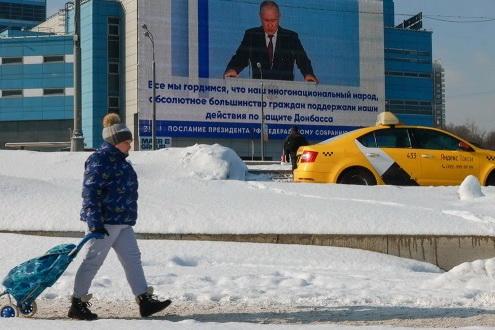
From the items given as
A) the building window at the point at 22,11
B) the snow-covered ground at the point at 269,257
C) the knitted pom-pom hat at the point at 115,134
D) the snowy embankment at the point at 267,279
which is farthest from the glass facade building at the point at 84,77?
the knitted pom-pom hat at the point at 115,134

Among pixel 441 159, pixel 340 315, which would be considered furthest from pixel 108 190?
pixel 441 159

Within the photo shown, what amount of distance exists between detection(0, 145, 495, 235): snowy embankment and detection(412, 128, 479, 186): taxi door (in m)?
0.96

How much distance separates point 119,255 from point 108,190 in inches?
20.9

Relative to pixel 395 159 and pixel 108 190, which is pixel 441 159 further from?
pixel 108 190

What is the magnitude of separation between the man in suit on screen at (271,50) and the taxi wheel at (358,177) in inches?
2313

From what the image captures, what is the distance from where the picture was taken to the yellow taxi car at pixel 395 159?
11477mm

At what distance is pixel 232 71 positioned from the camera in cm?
6925

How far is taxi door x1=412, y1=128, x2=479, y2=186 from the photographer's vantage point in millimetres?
11773

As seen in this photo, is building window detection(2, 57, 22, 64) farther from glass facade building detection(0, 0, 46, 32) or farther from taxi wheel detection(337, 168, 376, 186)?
taxi wheel detection(337, 168, 376, 186)

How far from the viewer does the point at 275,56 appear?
71.3 metres

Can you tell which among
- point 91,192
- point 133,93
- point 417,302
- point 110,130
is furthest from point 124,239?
point 133,93

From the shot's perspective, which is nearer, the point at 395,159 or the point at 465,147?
the point at 395,159

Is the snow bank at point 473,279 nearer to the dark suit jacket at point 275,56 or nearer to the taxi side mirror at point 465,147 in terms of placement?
the taxi side mirror at point 465,147

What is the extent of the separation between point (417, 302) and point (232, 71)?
212 ft
